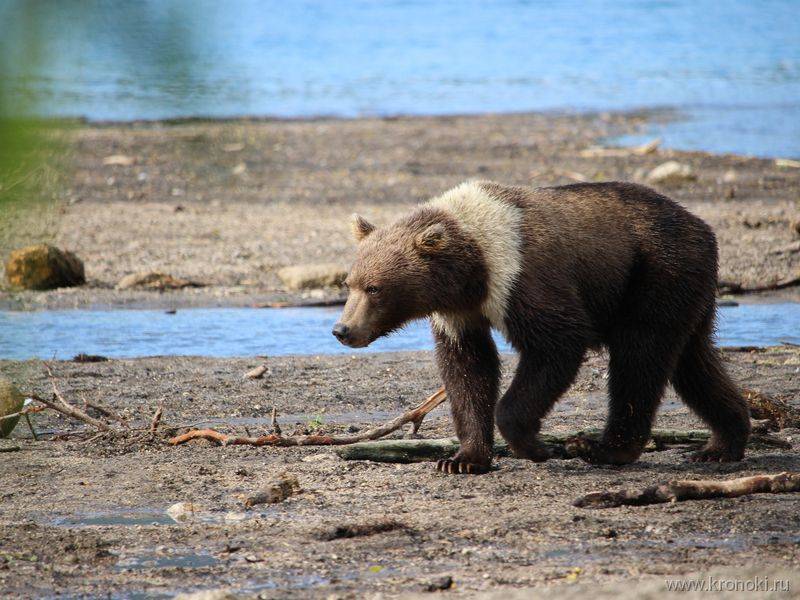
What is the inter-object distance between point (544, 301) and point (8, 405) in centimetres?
301

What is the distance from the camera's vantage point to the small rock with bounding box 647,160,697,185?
1620cm

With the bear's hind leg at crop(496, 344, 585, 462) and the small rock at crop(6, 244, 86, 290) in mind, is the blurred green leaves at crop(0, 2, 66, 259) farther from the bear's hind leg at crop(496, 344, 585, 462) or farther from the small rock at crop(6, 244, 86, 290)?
the small rock at crop(6, 244, 86, 290)

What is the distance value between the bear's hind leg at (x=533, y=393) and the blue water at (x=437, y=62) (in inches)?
74.8

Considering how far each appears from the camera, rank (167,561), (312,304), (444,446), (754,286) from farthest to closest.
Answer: (754,286) → (312,304) → (444,446) → (167,561)

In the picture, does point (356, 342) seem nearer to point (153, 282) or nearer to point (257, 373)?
point (257, 373)

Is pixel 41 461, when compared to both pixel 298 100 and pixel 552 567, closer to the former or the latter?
pixel 552 567

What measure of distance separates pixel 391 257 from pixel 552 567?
2138mm

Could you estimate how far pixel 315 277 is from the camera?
37.1 feet

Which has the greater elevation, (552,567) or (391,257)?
(391,257)

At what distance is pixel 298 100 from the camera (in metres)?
29.6

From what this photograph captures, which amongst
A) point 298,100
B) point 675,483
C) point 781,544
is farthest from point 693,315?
point 298,100

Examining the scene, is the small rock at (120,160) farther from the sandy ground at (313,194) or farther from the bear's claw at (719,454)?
the bear's claw at (719,454)

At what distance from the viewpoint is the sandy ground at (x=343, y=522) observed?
427 cm

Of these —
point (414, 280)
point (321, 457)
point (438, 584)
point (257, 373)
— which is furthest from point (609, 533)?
point (257, 373)
